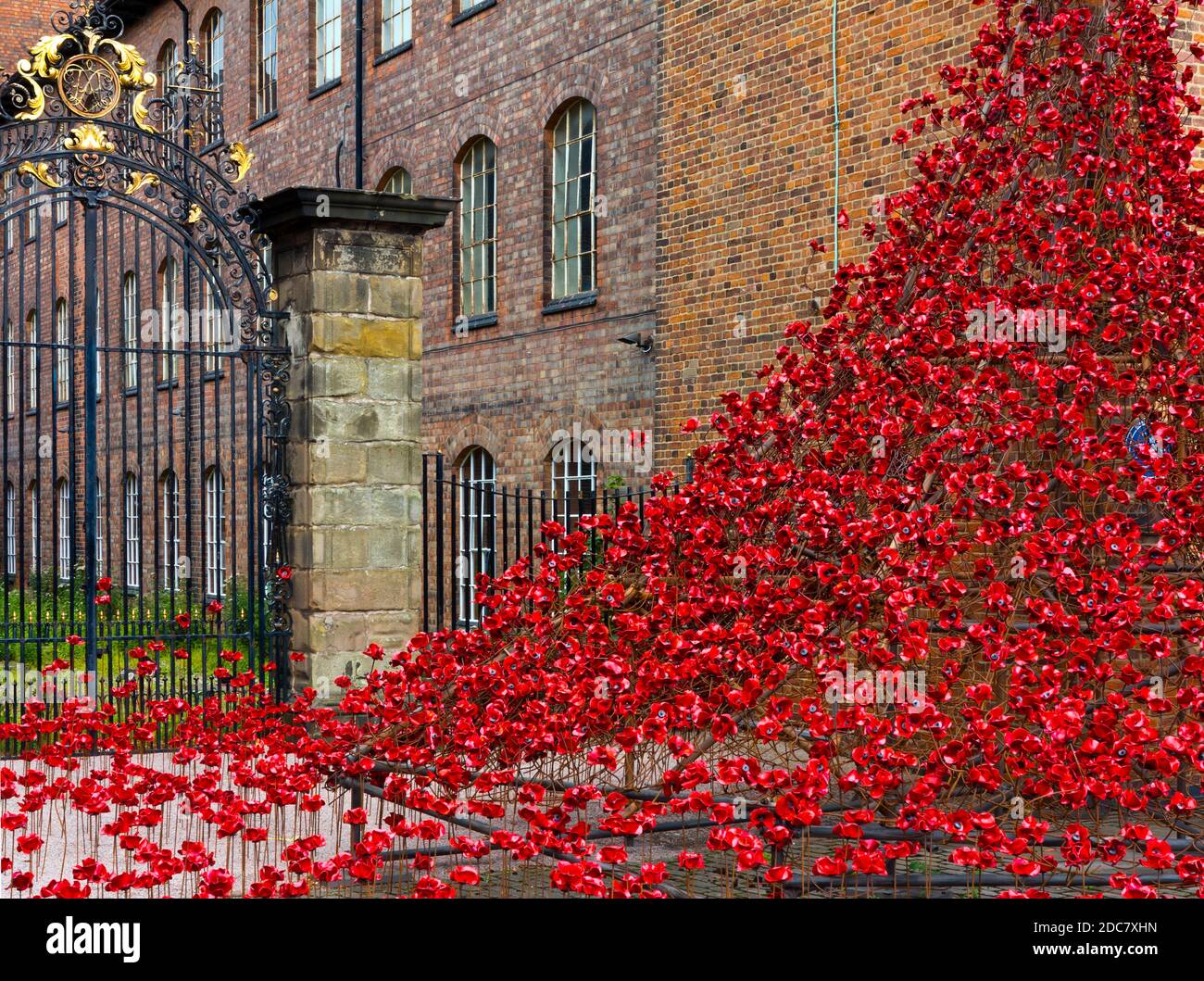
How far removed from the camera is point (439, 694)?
672cm

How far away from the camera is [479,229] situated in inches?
650

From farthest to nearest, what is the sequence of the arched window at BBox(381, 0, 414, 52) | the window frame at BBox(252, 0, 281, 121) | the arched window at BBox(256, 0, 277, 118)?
the arched window at BBox(256, 0, 277, 118) → the window frame at BBox(252, 0, 281, 121) → the arched window at BBox(381, 0, 414, 52)

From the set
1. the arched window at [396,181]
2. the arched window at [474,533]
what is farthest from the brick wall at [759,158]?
the arched window at [396,181]

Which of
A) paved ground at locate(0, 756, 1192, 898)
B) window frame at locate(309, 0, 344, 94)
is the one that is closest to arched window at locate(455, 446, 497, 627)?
window frame at locate(309, 0, 344, 94)

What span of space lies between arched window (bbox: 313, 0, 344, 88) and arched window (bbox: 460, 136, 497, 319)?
3285mm

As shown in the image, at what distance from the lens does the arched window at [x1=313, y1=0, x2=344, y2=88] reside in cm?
1905

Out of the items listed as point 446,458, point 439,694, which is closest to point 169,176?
point 439,694

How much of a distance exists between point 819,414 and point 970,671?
1691mm

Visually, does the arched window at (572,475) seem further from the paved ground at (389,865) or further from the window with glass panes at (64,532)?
the window with glass panes at (64,532)

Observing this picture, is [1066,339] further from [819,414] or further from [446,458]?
[446,458]

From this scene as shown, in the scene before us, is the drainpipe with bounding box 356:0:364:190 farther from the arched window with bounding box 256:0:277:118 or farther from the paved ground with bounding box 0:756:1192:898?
the paved ground with bounding box 0:756:1192:898

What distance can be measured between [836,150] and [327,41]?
10.4 metres

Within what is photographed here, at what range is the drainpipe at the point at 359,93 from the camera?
18.2 metres

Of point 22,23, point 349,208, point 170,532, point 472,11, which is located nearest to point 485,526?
point 170,532
